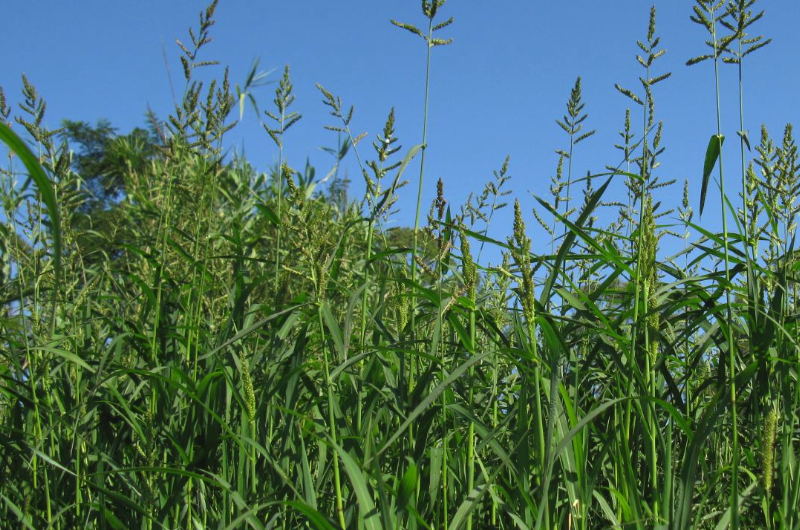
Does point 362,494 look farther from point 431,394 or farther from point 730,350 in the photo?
point 730,350

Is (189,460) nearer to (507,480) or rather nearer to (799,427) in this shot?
(507,480)

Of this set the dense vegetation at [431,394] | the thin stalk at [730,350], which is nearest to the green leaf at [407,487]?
the dense vegetation at [431,394]

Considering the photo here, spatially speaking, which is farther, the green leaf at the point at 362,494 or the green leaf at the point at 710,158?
the green leaf at the point at 710,158

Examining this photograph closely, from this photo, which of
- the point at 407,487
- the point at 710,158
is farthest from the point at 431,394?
the point at 710,158

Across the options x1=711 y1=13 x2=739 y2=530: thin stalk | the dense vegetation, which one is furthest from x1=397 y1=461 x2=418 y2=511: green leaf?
x1=711 y1=13 x2=739 y2=530: thin stalk

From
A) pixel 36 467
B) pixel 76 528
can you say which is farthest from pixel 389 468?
pixel 36 467

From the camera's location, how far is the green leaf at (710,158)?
5.55 feet

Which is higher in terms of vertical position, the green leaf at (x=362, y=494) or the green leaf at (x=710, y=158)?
the green leaf at (x=710, y=158)

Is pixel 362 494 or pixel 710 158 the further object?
pixel 710 158

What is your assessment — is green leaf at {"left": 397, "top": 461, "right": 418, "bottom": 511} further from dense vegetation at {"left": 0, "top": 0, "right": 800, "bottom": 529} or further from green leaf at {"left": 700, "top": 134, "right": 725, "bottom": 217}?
green leaf at {"left": 700, "top": 134, "right": 725, "bottom": 217}

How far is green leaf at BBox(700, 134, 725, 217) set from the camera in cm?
169

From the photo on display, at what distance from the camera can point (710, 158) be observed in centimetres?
175

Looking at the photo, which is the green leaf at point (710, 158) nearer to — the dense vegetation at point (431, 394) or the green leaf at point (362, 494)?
the dense vegetation at point (431, 394)

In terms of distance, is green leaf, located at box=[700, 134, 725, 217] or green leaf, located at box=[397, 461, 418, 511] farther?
green leaf, located at box=[700, 134, 725, 217]
